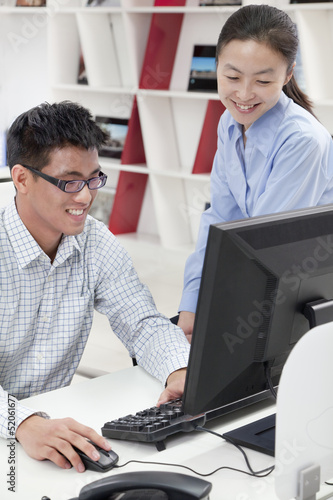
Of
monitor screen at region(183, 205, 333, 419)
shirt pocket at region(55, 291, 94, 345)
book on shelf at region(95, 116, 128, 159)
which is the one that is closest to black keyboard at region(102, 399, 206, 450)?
monitor screen at region(183, 205, 333, 419)

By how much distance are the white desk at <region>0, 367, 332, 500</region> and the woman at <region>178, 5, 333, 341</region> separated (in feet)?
1.21

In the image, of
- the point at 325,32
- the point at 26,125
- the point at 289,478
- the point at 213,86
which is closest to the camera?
the point at 289,478

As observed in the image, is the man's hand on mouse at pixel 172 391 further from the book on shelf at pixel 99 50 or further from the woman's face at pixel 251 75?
the book on shelf at pixel 99 50

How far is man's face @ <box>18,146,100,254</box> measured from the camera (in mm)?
1628

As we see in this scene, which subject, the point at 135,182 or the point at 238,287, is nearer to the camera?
the point at 238,287

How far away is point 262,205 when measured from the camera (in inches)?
69.6

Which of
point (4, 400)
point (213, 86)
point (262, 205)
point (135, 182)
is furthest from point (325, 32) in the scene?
point (4, 400)

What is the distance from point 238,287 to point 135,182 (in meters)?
4.35

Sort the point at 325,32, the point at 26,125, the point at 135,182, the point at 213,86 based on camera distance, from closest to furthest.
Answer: the point at 26,125, the point at 325,32, the point at 213,86, the point at 135,182

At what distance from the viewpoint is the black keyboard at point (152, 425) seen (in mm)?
1297

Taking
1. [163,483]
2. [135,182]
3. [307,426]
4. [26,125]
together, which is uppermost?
[26,125]

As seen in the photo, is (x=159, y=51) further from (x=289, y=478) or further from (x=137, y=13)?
(x=289, y=478)

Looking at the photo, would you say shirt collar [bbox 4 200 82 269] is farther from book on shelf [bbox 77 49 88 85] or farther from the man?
book on shelf [bbox 77 49 88 85]

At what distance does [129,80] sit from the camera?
534cm
